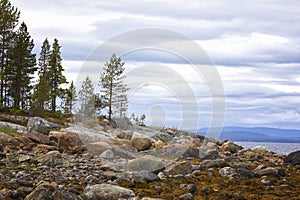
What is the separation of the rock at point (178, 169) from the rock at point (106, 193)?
175 inches

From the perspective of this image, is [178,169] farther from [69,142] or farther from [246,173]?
[69,142]

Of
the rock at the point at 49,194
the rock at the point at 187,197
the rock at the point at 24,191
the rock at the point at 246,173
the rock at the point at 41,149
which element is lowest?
the rock at the point at 187,197

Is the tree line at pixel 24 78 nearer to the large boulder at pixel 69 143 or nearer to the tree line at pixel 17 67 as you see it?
the tree line at pixel 17 67

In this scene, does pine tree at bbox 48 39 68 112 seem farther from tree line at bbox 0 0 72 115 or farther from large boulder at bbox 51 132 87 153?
large boulder at bbox 51 132 87 153

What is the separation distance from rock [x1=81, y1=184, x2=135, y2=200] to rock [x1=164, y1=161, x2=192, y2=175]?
14.6 ft

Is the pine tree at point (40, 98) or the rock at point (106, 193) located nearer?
the rock at point (106, 193)

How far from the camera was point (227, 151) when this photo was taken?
104ft

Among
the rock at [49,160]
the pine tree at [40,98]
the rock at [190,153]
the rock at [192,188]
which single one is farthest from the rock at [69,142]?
the pine tree at [40,98]

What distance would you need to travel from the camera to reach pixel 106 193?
503 inches

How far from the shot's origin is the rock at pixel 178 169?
56.8 feet

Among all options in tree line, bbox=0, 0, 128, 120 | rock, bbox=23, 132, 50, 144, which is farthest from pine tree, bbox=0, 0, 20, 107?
rock, bbox=23, 132, 50, 144

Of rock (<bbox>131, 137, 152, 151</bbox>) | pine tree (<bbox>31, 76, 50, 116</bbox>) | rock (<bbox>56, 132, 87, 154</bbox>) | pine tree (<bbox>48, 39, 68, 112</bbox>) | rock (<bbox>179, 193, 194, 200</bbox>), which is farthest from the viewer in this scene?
pine tree (<bbox>48, 39, 68, 112</bbox>)

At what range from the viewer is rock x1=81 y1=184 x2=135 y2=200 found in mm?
12625

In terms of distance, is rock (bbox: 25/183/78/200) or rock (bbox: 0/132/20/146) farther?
rock (bbox: 0/132/20/146)
